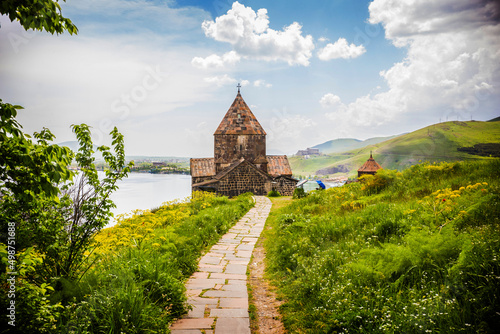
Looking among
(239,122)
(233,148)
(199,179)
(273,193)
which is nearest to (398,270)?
(273,193)

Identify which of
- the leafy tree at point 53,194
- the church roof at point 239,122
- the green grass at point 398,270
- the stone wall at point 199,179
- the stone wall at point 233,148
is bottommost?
the stone wall at point 199,179

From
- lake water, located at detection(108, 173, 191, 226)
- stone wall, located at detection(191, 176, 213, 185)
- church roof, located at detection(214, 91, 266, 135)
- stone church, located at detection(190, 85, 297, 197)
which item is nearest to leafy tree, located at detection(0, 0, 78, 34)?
lake water, located at detection(108, 173, 191, 226)

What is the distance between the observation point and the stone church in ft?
78.4

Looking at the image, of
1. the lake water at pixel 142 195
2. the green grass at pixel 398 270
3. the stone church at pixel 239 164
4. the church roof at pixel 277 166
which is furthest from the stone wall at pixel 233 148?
the green grass at pixel 398 270

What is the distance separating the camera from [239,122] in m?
25.7

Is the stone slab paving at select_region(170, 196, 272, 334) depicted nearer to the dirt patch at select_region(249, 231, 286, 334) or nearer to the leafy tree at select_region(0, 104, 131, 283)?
the dirt patch at select_region(249, 231, 286, 334)

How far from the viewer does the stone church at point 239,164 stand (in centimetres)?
2391

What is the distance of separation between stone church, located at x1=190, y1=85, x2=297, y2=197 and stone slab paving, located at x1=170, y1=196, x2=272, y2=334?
51.4 feet

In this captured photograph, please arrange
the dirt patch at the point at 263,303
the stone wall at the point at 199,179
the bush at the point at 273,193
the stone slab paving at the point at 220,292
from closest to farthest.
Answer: the stone slab paving at the point at 220,292, the dirt patch at the point at 263,303, the bush at the point at 273,193, the stone wall at the point at 199,179

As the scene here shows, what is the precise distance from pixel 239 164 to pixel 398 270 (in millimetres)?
20373

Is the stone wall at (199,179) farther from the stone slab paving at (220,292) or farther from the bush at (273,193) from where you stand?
the stone slab paving at (220,292)

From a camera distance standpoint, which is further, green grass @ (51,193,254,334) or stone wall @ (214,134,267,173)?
stone wall @ (214,134,267,173)

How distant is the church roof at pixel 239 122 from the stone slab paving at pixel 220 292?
1788cm

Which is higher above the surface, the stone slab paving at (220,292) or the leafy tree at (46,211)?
the leafy tree at (46,211)
